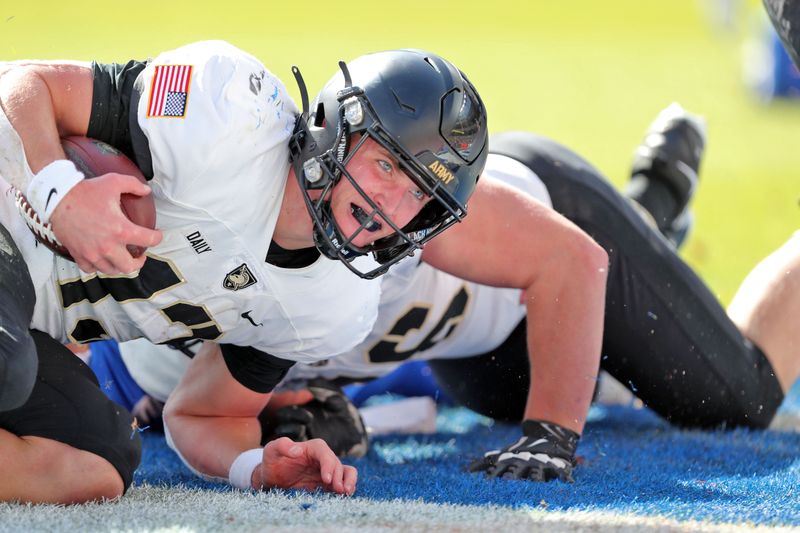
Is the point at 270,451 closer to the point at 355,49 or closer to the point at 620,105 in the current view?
the point at 620,105

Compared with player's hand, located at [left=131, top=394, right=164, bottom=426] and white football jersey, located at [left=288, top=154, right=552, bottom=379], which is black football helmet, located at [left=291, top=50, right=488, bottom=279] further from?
player's hand, located at [left=131, top=394, right=164, bottom=426]

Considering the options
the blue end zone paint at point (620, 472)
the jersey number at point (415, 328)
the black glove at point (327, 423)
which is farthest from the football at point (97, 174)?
the jersey number at point (415, 328)

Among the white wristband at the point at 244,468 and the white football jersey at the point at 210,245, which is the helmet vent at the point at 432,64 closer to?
the white football jersey at the point at 210,245

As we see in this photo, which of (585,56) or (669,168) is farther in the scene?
(585,56)

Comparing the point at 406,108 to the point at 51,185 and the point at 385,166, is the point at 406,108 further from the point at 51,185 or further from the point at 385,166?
the point at 51,185

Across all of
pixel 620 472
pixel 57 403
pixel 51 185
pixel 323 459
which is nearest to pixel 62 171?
pixel 51 185

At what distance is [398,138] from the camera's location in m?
2.53

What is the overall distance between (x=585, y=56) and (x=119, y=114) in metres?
14.2

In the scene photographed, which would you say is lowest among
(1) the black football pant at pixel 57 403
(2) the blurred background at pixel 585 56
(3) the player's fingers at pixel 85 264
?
(2) the blurred background at pixel 585 56

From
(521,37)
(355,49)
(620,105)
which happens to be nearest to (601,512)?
(620,105)

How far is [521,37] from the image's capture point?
1866cm

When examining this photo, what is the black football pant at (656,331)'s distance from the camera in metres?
3.52

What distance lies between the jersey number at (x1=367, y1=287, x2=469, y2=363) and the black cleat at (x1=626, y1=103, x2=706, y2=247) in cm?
121

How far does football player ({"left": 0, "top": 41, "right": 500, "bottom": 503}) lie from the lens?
246cm
